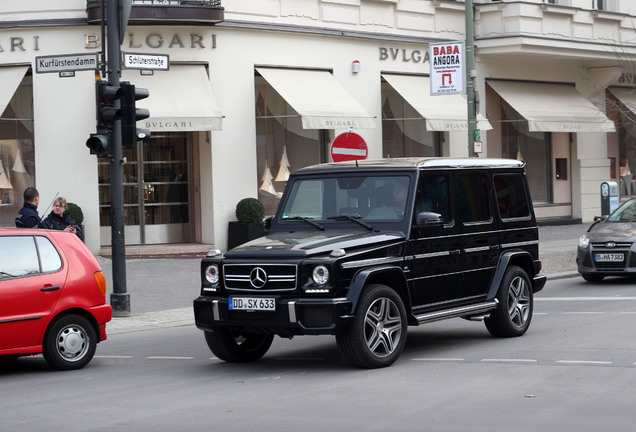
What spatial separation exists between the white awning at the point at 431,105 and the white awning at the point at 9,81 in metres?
8.95

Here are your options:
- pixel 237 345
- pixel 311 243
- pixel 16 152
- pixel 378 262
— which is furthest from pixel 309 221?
pixel 16 152

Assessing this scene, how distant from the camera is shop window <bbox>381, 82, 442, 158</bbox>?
27734 millimetres

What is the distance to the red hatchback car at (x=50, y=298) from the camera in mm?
10367

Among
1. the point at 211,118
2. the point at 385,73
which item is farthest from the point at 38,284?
the point at 385,73

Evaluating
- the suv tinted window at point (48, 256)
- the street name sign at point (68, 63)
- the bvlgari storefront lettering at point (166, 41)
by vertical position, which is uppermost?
the bvlgari storefront lettering at point (166, 41)

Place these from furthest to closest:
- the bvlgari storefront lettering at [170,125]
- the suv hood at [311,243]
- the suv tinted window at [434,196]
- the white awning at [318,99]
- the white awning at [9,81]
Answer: the white awning at [318,99] → the white awning at [9,81] → the bvlgari storefront lettering at [170,125] → the suv tinted window at [434,196] → the suv hood at [311,243]

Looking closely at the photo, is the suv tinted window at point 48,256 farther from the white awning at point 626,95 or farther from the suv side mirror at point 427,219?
the white awning at point 626,95

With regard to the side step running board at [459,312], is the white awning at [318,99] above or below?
above

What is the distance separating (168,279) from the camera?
63.9 ft

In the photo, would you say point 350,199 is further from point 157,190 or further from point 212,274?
point 157,190

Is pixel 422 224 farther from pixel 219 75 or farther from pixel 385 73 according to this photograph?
pixel 385 73

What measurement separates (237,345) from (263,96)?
15053 millimetres

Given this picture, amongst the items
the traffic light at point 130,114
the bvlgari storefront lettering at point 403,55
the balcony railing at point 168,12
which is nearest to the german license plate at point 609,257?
the traffic light at point 130,114

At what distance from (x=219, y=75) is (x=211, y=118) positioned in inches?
61.9
